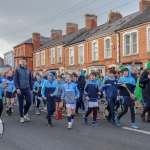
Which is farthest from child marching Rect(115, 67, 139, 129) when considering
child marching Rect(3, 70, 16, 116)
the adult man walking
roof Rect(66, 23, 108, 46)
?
roof Rect(66, 23, 108, 46)

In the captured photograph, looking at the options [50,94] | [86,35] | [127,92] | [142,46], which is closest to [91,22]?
[86,35]

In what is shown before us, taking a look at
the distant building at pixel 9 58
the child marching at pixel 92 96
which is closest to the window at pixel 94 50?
the child marching at pixel 92 96

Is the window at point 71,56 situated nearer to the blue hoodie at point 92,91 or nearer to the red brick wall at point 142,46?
the red brick wall at point 142,46

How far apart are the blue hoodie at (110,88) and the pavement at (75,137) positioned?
3.12ft

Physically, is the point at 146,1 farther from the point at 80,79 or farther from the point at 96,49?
the point at 80,79

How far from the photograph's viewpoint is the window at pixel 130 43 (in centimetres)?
2802

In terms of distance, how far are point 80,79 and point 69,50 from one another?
84.8 feet

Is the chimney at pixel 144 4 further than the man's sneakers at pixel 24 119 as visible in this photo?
Yes

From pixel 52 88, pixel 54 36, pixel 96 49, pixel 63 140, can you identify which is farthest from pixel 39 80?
pixel 54 36

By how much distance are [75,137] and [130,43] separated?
2141cm

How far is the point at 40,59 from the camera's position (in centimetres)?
4844

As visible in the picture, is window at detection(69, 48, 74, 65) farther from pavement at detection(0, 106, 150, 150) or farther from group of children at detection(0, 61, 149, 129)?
pavement at detection(0, 106, 150, 150)

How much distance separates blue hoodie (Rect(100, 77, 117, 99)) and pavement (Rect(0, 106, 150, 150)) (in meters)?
0.95

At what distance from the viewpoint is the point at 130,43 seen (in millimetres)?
28484
